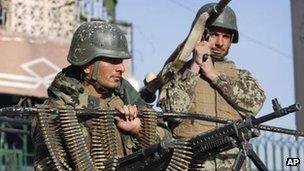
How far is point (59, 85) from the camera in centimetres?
527

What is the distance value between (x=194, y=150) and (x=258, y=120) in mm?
429

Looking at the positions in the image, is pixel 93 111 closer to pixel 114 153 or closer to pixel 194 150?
pixel 114 153

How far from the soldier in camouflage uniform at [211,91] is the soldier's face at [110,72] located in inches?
22.8

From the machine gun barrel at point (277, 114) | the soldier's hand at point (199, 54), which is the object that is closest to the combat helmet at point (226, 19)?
the soldier's hand at point (199, 54)

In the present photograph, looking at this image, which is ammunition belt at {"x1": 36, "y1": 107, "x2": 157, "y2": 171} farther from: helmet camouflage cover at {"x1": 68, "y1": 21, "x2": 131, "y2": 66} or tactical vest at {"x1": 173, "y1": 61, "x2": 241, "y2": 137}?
tactical vest at {"x1": 173, "y1": 61, "x2": 241, "y2": 137}

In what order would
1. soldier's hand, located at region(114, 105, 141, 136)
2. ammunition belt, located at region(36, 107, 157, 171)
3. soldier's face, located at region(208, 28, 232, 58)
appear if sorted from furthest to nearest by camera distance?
1. soldier's face, located at region(208, 28, 232, 58)
2. soldier's hand, located at region(114, 105, 141, 136)
3. ammunition belt, located at region(36, 107, 157, 171)

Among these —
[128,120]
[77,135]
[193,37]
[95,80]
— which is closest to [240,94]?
[193,37]

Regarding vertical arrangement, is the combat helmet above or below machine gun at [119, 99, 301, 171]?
above

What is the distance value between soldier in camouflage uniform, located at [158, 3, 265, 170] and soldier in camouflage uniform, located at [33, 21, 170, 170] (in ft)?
1.05

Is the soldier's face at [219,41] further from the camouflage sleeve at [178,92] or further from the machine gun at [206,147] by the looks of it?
the machine gun at [206,147]

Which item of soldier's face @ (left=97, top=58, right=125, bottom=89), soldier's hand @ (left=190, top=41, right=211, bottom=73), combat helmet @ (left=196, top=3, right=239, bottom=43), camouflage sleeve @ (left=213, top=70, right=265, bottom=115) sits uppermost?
combat helmet @ (left=196, top=3, right=239, bottom=43)

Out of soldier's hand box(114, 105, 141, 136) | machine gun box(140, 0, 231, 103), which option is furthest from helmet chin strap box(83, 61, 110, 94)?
machine gun box(140, 0, 231, 103)

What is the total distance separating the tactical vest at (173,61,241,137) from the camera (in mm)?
5789

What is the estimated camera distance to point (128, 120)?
5172 mm
